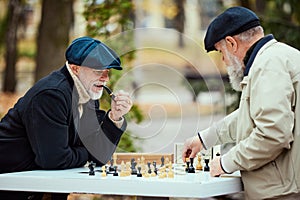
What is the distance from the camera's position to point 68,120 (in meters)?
3.56

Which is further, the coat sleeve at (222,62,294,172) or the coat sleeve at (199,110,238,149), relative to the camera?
the coat sleeve at (199,110,238,149)

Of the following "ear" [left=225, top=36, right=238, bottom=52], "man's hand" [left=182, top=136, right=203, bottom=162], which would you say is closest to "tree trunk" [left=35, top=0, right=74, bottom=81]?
"man's hand" [left=182, top=136, right=203, bottom=162]

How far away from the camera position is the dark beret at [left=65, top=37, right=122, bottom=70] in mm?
3590

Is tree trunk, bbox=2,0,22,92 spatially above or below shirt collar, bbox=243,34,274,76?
above

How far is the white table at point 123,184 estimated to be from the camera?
2947 millimetres

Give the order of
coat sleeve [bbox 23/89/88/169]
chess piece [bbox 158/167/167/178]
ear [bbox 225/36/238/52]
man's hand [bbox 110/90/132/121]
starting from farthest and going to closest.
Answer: man's hand [bbox 110/90/132/121], coat sleeve [bbox 23/89/88/169], ear [bbox 225/36/238/52], chess piece [bbox 158/167/167/178]

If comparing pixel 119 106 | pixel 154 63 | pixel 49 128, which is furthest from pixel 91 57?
pixel 154 63

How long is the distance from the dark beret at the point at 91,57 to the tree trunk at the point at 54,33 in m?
5.09

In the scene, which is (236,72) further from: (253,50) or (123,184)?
(123,184)

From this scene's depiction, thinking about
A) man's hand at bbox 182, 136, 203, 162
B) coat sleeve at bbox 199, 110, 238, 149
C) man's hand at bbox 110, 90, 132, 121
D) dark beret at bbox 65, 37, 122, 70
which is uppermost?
dark beret at bbox 65, 37, 122, 70

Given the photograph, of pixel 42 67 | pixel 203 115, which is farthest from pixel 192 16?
Result: pixel 203 115

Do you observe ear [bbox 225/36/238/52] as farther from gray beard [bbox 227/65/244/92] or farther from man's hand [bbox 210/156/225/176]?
man's hand [bbox 210/156/225/176]

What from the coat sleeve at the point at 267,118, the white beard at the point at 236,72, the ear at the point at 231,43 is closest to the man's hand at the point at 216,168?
the coat sleeve at the point at 267,118

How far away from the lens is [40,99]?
345 cm
